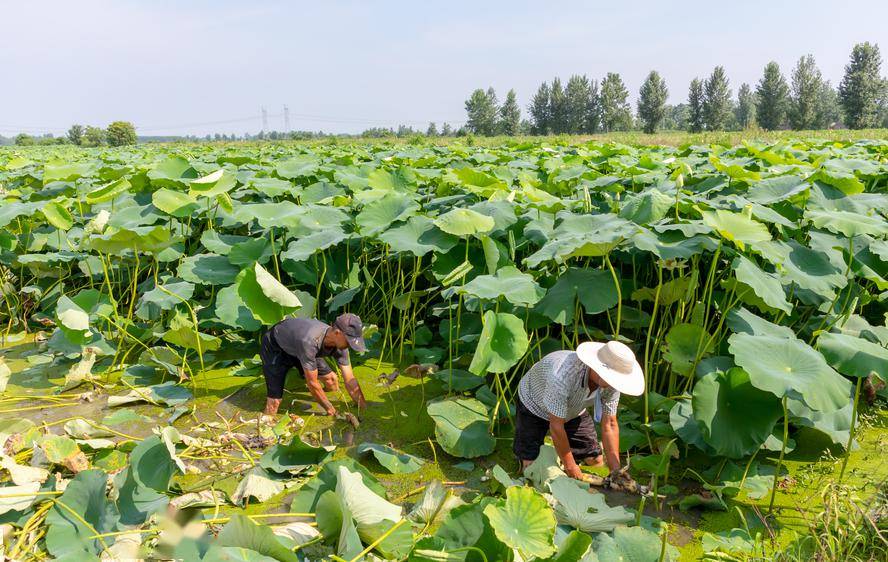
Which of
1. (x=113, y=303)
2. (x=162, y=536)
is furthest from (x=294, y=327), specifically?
(x=113, y=303)

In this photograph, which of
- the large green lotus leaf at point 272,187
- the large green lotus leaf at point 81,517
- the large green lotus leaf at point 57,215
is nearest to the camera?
the large green lotus leaf at point 81,517

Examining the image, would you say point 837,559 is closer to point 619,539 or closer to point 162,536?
point 619,539

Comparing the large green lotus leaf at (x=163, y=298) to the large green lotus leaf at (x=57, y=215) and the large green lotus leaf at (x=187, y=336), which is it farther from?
Answer: the large green lotus leaf at (x=57, y=215)

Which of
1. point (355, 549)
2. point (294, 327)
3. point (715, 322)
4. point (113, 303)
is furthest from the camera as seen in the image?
point (113, 303)

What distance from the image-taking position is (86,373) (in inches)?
147

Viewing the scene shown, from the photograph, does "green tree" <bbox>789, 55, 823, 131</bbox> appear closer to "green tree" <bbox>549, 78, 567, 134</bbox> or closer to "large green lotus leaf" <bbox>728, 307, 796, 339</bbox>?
"green tree" <bbox>549, 78, 567, 134</bbox>

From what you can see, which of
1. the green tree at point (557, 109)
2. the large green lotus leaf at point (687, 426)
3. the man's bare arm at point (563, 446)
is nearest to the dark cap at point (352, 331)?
the man's bare arm at point (563, 446)

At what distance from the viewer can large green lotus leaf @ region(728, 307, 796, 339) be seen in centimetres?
284

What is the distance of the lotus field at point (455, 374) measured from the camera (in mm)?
2105

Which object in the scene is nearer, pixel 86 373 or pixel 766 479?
pixel 766 479

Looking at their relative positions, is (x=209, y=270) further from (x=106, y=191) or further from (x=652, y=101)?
(x=652, y=101)

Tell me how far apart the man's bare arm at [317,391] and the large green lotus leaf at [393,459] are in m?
0.47

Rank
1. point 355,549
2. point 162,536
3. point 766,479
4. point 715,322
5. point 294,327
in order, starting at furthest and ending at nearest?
point 715,322 → point 294,327 → point 766,479 → point 162,536 → point 355,549

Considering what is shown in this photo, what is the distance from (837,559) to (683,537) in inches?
19.8
